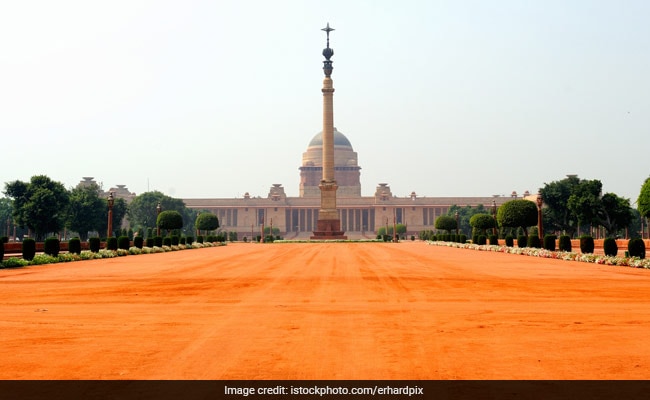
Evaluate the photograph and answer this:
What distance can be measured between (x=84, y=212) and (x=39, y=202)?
1444 cm

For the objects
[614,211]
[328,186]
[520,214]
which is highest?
[328,186]

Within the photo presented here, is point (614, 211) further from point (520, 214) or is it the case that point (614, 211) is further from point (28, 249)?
point (28, 249)

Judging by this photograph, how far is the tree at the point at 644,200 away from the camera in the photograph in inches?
2237

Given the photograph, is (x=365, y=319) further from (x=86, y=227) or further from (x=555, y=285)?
(x=86, y=227)

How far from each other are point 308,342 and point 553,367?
366 centimetres

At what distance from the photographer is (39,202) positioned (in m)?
73.0

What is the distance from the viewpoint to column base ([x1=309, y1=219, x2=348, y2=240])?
10169cm

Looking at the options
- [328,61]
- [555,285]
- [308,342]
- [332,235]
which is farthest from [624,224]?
[308,342]

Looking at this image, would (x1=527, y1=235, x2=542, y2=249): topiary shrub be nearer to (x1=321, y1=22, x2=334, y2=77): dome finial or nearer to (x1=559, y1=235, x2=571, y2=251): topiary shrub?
(x1=559, y1=235, x2=571, y2=251): topiary shrub

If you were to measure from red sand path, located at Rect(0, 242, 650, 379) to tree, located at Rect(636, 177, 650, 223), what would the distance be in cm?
3923

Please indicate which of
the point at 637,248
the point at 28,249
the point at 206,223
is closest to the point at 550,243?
the point at 637,248

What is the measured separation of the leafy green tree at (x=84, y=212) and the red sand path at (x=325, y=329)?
225 feet

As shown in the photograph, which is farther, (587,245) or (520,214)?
(520,214)
